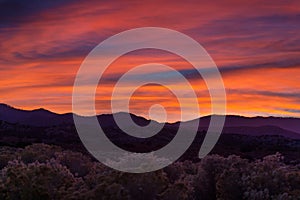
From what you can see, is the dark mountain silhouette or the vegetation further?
the dark mountain silhouette

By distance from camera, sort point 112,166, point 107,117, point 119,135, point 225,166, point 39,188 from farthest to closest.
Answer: point 107,117, point 119,135, point 225,166, point 112,166, point 39,188

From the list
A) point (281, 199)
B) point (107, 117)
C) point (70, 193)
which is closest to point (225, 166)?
point (281, 199)

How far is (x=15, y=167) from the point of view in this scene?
22.6m

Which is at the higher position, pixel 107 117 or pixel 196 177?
pixel 107 117

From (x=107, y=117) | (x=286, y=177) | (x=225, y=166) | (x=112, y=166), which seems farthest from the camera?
(x=107, y=117)

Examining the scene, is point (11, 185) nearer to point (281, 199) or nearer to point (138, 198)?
point (138, 198)

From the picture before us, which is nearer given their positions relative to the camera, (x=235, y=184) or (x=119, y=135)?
(x=235, y=184)

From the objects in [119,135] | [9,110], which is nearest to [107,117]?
[119,135]

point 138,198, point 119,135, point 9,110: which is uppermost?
point 9,110

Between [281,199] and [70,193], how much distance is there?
9764mm

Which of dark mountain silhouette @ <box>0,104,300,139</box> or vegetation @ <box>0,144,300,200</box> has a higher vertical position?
dark mountain silhouette @ <box>0,104,300,139</box>

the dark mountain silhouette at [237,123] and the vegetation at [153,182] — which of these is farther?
the dark mountain silhouette at [237,123]

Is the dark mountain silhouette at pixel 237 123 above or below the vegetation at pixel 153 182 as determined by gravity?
above

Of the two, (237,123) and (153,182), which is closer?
(153,182)
